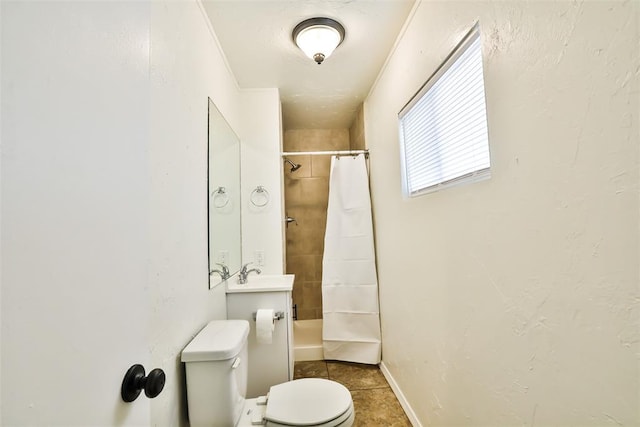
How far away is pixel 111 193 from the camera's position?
1.68 feet

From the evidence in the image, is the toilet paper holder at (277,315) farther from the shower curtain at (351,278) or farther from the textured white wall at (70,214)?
the textured white wall at (70,214)

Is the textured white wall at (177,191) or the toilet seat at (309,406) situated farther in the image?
the toilet seat at (309,406)

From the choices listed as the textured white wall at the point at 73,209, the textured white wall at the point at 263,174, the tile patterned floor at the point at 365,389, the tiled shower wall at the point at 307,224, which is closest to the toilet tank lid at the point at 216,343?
the textured white wall at the point at 73,209

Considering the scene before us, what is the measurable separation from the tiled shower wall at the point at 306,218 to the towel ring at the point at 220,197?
4.68ft

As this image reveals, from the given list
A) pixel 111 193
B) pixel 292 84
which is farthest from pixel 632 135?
pixel 292 84

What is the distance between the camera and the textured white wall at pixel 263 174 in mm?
2264

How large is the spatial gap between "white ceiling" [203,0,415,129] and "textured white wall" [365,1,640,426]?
0.35 meters

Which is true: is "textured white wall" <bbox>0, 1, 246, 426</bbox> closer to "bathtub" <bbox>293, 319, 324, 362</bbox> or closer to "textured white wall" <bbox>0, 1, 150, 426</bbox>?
"textured white wall" <bbox>0, 1, 150, 426</bbox>

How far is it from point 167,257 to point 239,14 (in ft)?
4.41

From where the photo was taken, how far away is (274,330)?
1823 mm

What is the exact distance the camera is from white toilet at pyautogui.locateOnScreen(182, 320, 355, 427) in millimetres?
1142

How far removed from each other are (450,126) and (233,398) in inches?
60.0

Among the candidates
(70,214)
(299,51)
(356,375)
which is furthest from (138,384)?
(356,375)

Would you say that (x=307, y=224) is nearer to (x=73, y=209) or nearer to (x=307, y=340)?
(x=307, y=340)
